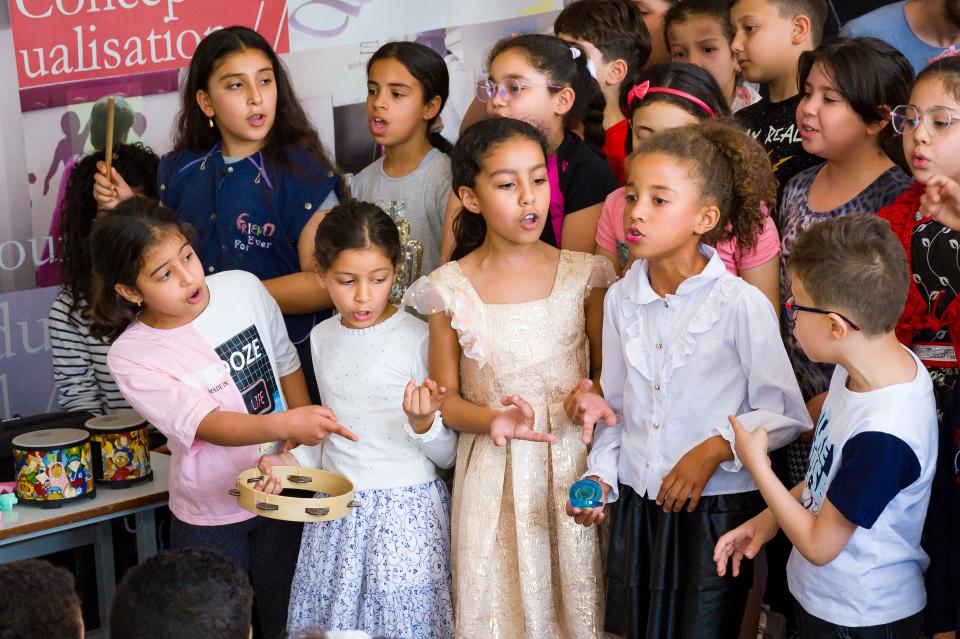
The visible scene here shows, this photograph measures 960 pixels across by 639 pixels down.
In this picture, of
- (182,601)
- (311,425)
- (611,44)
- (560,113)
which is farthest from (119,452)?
(611,44)

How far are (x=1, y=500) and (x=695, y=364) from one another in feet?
5.56

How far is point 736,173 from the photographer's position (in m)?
2.16

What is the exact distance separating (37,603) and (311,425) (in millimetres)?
870

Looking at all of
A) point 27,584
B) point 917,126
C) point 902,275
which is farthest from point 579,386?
point 27,584

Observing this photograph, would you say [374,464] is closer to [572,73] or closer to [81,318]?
[572,73]

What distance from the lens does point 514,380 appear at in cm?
236

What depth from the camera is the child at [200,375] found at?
7.73 feet

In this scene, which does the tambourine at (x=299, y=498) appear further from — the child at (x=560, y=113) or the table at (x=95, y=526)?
the child at (x=560, y=113)

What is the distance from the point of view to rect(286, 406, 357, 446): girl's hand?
225 cm

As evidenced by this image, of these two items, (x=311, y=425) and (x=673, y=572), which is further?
(x=311, y=425)

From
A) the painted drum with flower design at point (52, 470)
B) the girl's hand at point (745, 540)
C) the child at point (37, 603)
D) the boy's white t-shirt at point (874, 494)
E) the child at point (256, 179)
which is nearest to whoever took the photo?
the child at point (37, 603)

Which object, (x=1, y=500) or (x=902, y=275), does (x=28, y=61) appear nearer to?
(x=1, y=500)

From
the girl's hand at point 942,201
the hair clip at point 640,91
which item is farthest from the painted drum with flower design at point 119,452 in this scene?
the girl's hand at point 942,201

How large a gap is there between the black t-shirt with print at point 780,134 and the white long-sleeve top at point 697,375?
19.9 inches
